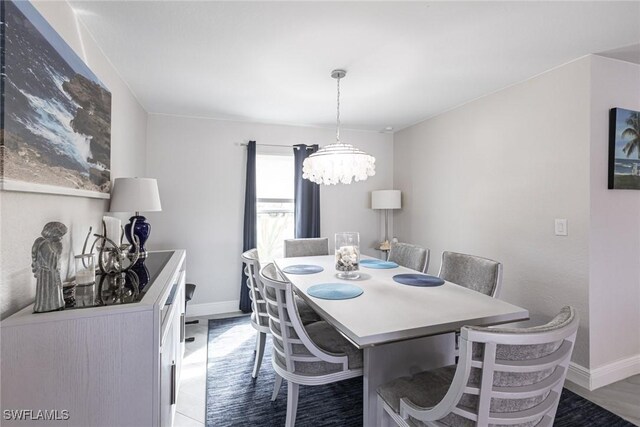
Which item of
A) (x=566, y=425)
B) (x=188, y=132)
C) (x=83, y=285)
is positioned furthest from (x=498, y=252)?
(x=188, y=132)

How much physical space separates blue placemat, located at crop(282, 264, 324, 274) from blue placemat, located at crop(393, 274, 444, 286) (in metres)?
0.65

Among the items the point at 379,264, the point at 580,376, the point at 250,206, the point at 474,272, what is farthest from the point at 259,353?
the point at 580,376

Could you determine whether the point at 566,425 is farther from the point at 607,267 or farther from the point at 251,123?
the point at 251,123

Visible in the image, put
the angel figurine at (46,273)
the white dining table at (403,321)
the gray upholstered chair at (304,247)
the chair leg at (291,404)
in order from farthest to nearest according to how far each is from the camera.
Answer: the gray upholstered chair at (304,247) → the chair leg at (291,404) → the white dining table at (403,321) → the angel figurine at (46,273)

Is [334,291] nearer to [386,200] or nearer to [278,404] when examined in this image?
[278,404]

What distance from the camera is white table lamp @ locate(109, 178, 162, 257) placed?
198 cm

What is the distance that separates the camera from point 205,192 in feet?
11.4

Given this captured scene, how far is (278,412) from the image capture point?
5.99ft

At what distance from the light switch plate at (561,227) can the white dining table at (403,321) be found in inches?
42.8

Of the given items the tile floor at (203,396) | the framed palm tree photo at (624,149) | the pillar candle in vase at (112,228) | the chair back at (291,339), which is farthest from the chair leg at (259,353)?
the framed palm tree photo at (624,149)

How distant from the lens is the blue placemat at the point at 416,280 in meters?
1.93

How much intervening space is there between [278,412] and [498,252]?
2345mm
